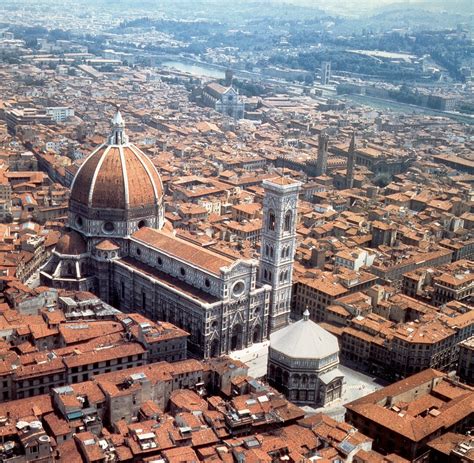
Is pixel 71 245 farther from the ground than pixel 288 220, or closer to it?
closer to it

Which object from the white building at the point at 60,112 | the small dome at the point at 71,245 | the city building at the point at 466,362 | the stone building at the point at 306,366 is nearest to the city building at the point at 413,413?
the stone building at the point at 306,366

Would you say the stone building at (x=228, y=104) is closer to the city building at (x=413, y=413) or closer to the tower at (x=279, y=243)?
the tower at (x=279, y=243)

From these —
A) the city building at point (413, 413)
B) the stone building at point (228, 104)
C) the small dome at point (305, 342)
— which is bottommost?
the stone building at point (228, 104)

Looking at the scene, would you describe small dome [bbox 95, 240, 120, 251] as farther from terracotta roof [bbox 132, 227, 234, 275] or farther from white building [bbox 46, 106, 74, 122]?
white building [bbox 46, 106, 74, 122]

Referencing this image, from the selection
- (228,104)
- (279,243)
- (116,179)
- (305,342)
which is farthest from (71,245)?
(228,104)

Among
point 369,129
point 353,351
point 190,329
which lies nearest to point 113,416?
point 190,329

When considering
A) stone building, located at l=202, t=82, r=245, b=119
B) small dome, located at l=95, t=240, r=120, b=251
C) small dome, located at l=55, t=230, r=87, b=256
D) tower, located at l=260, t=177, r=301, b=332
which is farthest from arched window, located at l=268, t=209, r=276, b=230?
stone building, located at l=202, t=82, r=245, b=119

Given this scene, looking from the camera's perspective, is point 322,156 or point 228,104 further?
point 228,104

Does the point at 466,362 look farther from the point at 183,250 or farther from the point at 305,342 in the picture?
the point at 183,250
